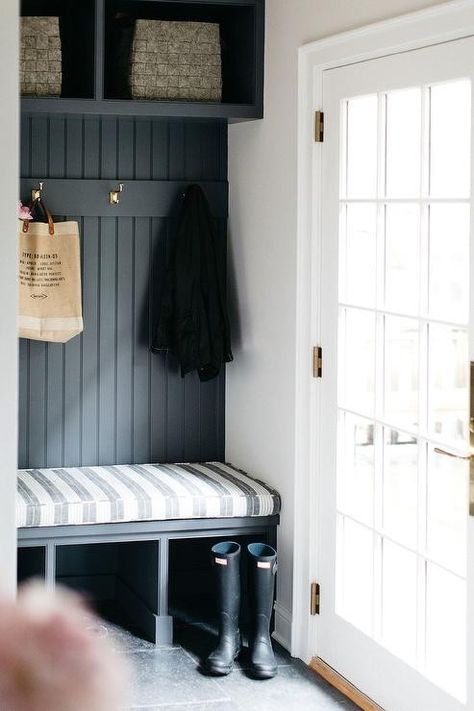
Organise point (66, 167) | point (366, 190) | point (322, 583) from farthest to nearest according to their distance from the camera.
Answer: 1. point (66, 167)
2. point (322, 583)
3. point (366, 190)

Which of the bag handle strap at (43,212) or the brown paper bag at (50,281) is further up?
the bag handle strap at (43,212)

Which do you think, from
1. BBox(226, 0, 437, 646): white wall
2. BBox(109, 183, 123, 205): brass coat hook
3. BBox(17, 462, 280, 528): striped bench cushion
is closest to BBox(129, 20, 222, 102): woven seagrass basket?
BBox(226, 0, 437, 646): white wall

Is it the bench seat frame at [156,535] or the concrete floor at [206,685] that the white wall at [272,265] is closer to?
the bench seat frame at [156,535]

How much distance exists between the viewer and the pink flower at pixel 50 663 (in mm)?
239

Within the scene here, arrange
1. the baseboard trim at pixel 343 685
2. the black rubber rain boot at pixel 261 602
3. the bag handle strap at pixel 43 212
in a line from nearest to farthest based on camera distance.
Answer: the baseboard trim at pixel 343 685 < the black rubber rain boot at pixel 261 602 < the bag handle strap at pixel 43 212

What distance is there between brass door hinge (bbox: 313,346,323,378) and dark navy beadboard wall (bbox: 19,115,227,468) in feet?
3.07

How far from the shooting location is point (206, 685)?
11.4 feet

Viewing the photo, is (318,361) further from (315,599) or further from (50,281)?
(50,281)

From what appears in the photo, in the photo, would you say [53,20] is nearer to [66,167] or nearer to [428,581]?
[66,167]

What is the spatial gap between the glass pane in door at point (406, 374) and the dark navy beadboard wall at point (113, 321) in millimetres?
1105

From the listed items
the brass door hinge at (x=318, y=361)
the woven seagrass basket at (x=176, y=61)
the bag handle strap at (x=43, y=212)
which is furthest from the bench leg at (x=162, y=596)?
the woven seagrass basket at (x=176, y=61)

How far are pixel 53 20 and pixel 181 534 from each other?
195 centimetres

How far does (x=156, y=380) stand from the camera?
4.34 metres

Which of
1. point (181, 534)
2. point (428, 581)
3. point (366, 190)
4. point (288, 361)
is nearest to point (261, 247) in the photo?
point (288, 361)
